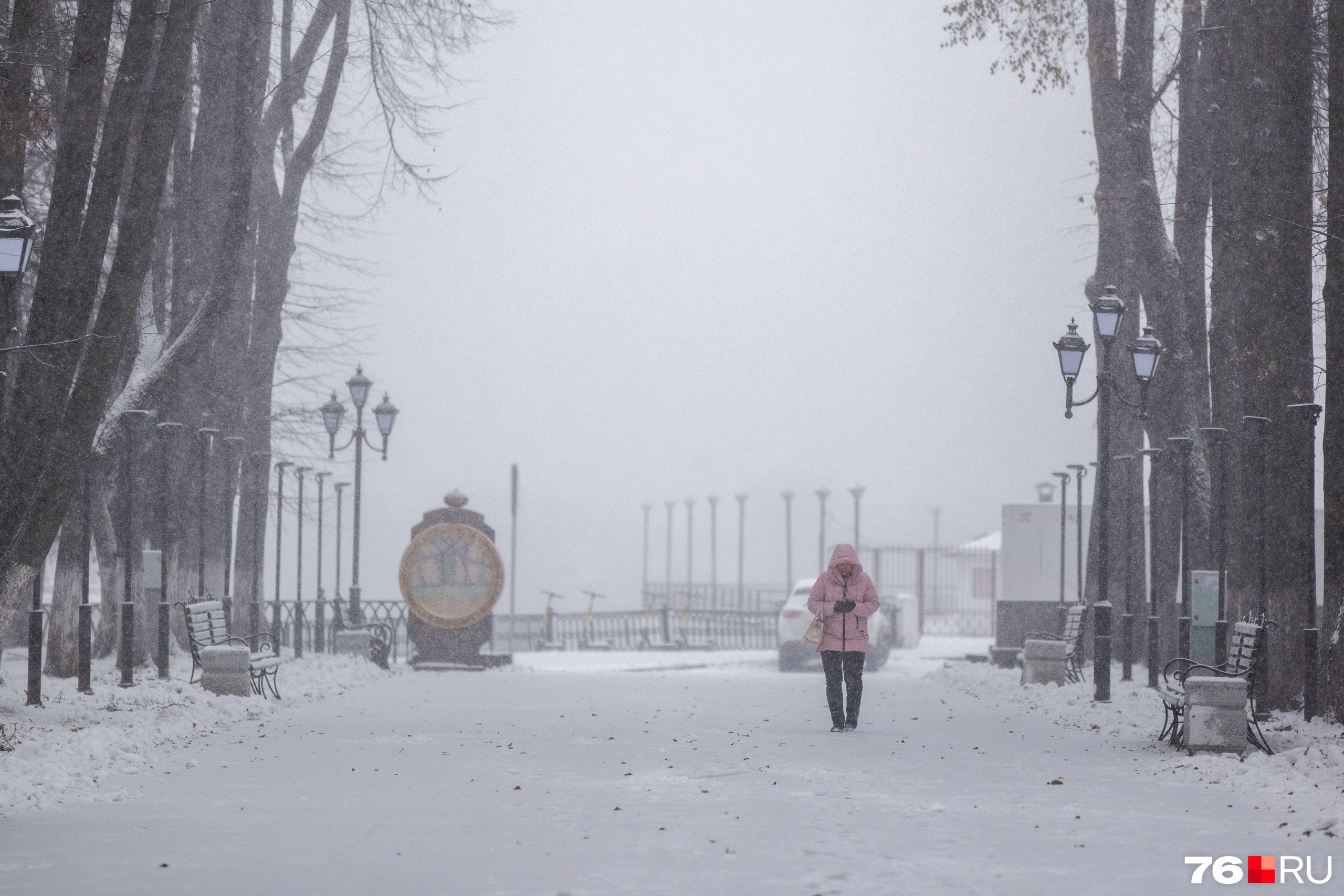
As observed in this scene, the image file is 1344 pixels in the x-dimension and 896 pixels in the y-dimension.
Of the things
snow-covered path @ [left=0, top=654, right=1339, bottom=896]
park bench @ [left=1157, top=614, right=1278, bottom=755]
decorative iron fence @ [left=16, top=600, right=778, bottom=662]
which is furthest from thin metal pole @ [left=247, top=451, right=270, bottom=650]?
park bench @ [left=1157, top=614, right=1278, bottom=755]

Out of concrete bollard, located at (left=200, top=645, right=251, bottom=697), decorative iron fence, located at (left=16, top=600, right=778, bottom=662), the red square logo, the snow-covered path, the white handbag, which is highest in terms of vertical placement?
the white handbag

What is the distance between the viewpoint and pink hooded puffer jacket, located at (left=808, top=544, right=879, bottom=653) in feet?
43.7

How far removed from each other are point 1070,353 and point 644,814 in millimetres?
10779

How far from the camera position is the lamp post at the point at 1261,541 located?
13.0 m

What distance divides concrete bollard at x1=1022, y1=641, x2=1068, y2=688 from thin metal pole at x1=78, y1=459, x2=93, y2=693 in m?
10.8

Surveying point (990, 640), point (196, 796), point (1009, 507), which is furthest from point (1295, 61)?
point (990, 640)

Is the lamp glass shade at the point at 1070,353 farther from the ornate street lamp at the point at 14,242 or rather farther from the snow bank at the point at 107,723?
the ornate street lamp at the point at 14,242

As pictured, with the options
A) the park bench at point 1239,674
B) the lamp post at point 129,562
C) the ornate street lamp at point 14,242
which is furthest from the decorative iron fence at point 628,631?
the park bench at point 1239,674

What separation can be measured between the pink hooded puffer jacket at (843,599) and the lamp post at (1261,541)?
3384 mm

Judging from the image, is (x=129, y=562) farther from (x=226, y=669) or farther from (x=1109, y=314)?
(x=1109, y=314)

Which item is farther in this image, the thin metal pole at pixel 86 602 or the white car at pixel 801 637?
the white car at pixel 801 637

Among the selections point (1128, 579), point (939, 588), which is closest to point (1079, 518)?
point (1128, 579)

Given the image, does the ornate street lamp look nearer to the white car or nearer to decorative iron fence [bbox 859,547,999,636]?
the white car

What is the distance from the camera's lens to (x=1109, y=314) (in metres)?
16.8
